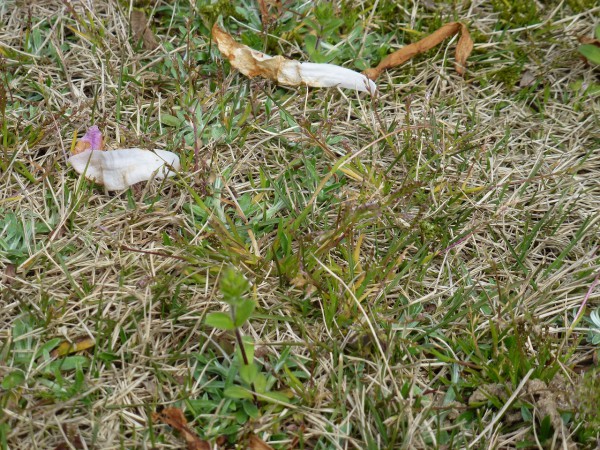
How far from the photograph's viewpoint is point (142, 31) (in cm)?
277

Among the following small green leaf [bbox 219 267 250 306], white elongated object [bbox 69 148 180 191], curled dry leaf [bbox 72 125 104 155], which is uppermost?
small green leaf [bbox 219 267 250 306]

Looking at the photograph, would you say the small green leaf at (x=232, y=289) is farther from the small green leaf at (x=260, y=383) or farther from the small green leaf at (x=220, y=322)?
the small green leaf at (x=260, y=383)

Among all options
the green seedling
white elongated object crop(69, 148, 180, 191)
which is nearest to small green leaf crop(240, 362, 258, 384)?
the green seedling

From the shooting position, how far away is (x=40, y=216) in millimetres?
2232

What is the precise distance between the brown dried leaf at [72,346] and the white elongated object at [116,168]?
0.58 metres

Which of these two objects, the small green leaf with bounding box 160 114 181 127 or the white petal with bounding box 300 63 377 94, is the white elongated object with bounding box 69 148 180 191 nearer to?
the small green leaf with bounding box 160 114 181 127

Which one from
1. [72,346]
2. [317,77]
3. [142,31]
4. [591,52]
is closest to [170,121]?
[142,31]

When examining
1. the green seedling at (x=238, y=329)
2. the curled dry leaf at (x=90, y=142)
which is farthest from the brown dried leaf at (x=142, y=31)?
the green seedling at (x=238, y=329)

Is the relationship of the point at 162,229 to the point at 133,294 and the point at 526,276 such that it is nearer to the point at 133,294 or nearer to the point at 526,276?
the point at 133,294

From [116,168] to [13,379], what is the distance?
79 cm

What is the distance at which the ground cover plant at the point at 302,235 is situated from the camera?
74.3 inches

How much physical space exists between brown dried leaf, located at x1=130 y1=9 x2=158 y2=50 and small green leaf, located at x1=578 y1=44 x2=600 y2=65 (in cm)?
175

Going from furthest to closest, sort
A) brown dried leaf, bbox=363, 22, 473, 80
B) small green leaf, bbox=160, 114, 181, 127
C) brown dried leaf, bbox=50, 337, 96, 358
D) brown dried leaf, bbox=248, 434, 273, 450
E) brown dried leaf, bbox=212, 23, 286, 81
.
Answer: brown dried leaf, bbox=363, 22, 473, 80 < brown dried leaf, bbox=212, 23, 286, 81 < small green leaf, bbox=160, 114, 181, 127 < brown dried leaf, bbox=50, 337, 96, 358 < brown dried leaf, bbox=248, 434, 273, 450

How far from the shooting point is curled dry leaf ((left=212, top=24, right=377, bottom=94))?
105 inches
